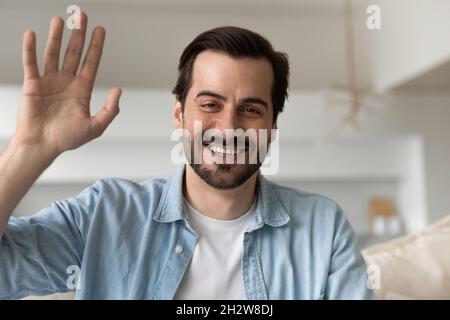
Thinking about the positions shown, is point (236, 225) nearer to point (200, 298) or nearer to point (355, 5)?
point (200, 298)

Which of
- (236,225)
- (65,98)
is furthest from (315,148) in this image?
(65,98)

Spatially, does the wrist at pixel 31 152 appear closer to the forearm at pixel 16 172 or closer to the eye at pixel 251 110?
the forearm at pixel 16 172

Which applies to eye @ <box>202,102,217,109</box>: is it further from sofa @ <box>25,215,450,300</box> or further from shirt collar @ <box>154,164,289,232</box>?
sofa @ <box>25,215,450,300</box>

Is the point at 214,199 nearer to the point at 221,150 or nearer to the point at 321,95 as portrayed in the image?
the point at 221,150

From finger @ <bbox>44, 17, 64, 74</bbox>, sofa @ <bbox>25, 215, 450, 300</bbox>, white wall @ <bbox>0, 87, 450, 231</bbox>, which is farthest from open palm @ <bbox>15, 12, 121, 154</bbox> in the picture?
white wall @ <bbox>0, 87, 450, 231</bbox>

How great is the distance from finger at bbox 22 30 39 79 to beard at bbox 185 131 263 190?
0.61 feet

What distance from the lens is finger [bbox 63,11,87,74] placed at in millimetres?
519

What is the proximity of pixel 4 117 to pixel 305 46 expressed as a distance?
1130 millimetres

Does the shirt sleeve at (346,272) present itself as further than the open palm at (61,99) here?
→ Yes

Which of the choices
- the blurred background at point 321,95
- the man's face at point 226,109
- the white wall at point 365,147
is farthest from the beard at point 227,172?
the white wall at point 365,147

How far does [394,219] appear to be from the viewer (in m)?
2.23

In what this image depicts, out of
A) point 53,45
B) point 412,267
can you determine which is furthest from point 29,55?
point 412,267

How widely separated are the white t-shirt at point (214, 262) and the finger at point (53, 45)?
242 mm

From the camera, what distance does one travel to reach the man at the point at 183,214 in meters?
0.52
